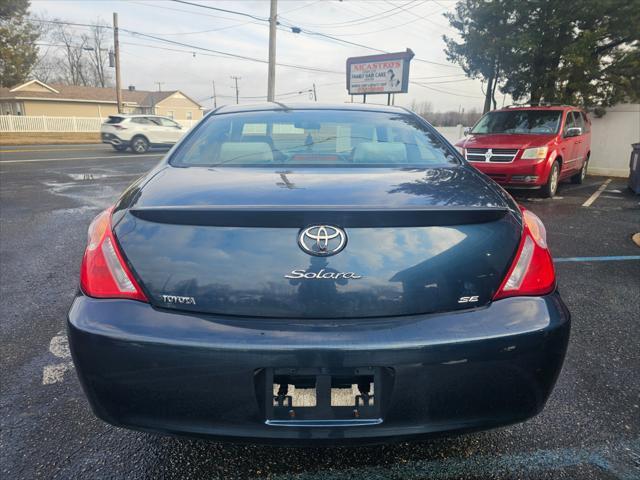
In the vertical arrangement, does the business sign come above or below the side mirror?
above

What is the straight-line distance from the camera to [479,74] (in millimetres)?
14656

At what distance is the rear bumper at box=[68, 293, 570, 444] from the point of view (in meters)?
1.37

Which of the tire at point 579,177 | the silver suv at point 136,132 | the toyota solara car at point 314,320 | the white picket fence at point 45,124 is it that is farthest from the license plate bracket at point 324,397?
the white picket fence at point 45,124

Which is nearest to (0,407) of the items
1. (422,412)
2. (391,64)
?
(422,412)

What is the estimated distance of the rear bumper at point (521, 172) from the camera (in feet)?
25.6

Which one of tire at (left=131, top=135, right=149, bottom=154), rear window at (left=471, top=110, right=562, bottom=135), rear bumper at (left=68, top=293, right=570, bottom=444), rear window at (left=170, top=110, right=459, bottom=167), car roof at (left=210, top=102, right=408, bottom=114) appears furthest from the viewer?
tire at (left=131, top=135, right=149, bottom=154)

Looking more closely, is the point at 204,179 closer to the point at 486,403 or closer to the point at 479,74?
the point at 486,403

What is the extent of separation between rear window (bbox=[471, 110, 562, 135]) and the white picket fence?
23.5 metres

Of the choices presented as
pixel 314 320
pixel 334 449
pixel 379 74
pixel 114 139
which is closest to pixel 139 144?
pixel 114 139

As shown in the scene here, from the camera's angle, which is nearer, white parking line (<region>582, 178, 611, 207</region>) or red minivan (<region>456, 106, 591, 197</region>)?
red minivan (<region>456, 106, 591, 197</region>)

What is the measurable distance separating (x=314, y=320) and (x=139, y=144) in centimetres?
2001

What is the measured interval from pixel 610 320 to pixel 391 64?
20.8 metres

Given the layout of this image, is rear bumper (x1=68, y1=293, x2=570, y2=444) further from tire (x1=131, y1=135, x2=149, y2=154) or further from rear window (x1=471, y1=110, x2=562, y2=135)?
tire (x1=131, y1=135, x2=149, y2=154)

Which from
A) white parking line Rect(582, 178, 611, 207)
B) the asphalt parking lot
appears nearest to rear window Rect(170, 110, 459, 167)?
the asphalt parking lot
